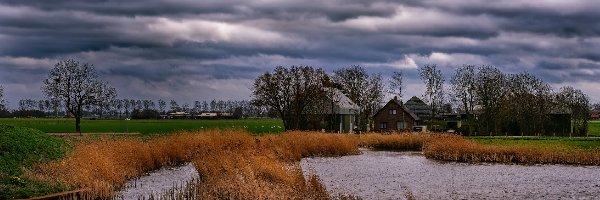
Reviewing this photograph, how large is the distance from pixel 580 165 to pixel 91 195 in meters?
35.2

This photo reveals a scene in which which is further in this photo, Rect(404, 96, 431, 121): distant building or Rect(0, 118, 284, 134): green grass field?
Rect(404, 96, 431, 121): distant building

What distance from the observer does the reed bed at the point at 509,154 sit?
4772cm

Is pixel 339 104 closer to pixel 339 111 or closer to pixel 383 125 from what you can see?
pixel 339 111

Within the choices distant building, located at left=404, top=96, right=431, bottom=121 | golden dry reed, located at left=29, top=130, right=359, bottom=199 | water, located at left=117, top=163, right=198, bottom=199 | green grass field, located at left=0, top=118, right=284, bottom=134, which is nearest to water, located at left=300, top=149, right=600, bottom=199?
golden dry reed, located at left=29, top=130, right=359, bottom=199

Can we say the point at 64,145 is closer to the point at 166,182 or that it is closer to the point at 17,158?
the point at 17,158

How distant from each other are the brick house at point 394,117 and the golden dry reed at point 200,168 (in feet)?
186

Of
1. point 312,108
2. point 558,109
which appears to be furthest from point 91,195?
Answer: point 558,109

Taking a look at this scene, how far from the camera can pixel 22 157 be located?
33.3 metres

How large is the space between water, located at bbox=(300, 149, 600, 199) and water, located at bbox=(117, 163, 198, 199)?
7298 mm

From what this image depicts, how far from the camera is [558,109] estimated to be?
95438 mm

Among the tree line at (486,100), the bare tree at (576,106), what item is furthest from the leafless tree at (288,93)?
the bare tree at (576,106)

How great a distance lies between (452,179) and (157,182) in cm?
1662

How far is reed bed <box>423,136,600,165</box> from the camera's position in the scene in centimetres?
4772

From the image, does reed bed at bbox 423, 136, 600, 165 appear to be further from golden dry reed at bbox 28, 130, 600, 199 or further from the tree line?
the tree line
